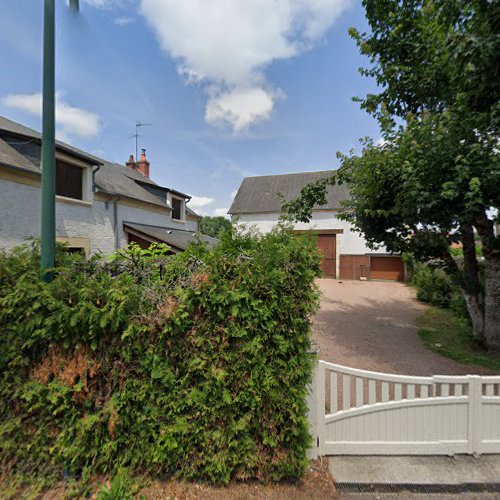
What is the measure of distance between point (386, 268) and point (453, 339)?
34.9 ft

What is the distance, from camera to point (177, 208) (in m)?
14.0

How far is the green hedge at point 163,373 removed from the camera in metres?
2.16

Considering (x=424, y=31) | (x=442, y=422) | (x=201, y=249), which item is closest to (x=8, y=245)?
(x=201, y=249)

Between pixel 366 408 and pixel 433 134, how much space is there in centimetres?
436

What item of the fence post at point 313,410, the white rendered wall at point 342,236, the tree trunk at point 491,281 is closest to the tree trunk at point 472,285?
the tree trunk at point 491,281

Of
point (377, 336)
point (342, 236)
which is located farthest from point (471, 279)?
point (342, 236)

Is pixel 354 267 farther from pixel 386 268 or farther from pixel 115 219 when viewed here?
pixel 115 219

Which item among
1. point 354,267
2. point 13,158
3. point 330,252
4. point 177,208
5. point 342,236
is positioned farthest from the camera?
point 330,252

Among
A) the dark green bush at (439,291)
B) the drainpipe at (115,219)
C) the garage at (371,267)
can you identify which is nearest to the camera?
the dark green bush at (439,291)

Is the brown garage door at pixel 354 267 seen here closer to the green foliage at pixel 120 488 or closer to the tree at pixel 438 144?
the tree at pixel 438 144

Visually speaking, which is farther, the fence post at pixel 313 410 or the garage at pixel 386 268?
the garage at pixel 386 268

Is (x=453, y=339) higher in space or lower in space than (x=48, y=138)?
lower

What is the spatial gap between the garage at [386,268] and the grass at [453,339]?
25.7 ft

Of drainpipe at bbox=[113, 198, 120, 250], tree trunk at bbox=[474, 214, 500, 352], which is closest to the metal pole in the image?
tree trunk at bbox=[474, 214, 500, 352]
